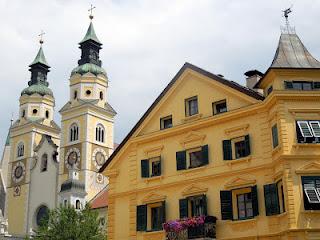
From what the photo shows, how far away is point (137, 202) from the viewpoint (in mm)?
34094

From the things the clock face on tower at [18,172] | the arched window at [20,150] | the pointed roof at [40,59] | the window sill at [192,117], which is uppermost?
the pointed roof at [40,59]

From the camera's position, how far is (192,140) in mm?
32812

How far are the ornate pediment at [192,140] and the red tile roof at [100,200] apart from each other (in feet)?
122

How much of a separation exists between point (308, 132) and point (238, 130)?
14.1ft

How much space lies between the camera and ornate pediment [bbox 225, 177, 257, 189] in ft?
96.2

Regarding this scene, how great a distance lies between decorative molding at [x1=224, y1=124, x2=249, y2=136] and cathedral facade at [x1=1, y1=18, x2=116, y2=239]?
44354 millimetres

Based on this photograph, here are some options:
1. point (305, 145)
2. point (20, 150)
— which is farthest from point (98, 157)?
point (305, 145)

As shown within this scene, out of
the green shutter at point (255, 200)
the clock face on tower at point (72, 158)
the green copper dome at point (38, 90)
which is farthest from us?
the green copper dome at point (38, 90)

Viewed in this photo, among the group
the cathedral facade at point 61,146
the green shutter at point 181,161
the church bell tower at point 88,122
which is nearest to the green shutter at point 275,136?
the green shutter at point 181,161

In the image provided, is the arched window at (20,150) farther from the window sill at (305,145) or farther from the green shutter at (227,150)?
the window sill at (305,145)

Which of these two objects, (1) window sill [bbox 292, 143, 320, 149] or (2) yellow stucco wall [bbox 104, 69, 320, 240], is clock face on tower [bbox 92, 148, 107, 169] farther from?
(1) window sill [bbox 292, 143, 320, 149]

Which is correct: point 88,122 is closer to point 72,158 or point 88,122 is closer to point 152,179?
point 72,158

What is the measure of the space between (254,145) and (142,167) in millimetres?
7969

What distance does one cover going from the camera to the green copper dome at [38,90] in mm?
92250
